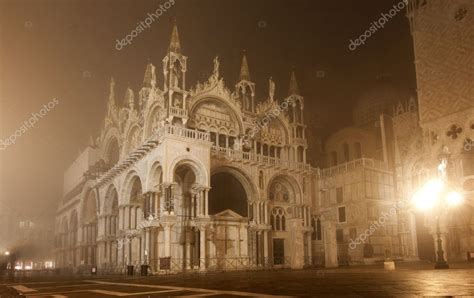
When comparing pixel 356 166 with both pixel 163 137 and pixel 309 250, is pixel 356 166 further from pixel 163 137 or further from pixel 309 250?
pixel 163 137

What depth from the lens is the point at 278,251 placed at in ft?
137

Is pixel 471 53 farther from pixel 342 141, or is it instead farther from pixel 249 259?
pixel 249 259

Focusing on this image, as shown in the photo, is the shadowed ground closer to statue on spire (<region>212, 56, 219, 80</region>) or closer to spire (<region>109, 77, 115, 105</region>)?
statue on spire (<region>212, 56, 219, 80</region>)

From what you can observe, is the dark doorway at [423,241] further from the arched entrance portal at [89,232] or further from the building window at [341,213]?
the arched entrance portal at [89,232]

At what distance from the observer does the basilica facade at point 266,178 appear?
34.4 m

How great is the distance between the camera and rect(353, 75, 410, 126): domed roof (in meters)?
55.2

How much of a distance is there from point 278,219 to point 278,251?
3081 millimetres

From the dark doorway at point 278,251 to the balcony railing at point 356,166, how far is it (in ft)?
28.1

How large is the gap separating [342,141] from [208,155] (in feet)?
73.3

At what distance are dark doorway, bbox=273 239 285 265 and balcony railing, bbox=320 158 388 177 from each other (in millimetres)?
8574

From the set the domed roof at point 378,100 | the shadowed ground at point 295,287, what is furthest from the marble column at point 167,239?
the domed roof at point 378,100

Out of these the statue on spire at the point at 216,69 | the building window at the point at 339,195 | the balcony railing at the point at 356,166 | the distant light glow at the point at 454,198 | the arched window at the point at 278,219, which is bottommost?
the arched window at the point at 278,219

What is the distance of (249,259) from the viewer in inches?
1473

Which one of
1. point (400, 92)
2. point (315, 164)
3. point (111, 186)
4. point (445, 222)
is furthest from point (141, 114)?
point (400, 92)
